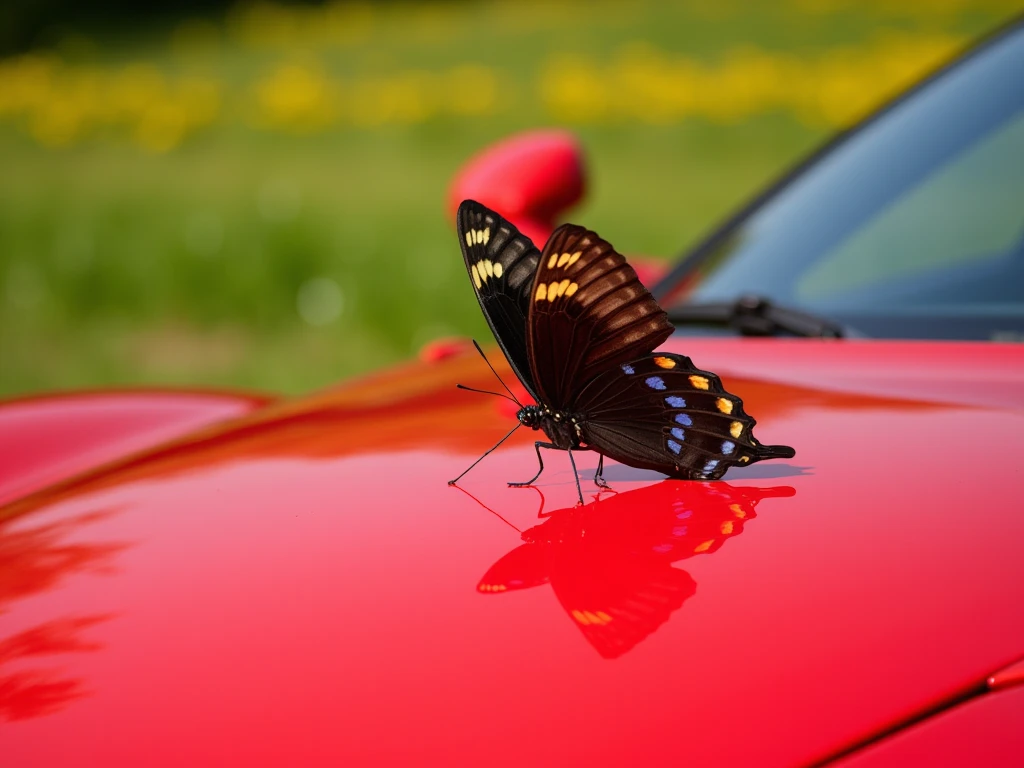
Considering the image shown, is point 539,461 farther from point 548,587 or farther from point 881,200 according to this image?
point 881,200

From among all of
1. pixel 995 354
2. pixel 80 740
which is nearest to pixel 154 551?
pixel 80 740

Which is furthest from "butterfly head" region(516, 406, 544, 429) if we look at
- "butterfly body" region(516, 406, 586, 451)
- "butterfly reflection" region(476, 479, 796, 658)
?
"butterfly reflection" region(476, 479, 796, 658)

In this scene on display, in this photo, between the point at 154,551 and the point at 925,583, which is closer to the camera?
the point at 925,583

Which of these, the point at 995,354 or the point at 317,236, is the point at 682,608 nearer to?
the point at 995,354

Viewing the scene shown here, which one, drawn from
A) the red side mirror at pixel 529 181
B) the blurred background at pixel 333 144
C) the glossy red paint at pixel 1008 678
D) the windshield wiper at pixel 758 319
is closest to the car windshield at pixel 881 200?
the windshield wiper at pixel 758 319

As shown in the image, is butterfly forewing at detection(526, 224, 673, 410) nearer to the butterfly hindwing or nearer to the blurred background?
the butterfly hindwing

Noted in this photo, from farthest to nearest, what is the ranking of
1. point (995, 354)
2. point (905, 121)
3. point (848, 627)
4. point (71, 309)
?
point (71, 309), point (905, 121), point (995, 354), point (848, 627)

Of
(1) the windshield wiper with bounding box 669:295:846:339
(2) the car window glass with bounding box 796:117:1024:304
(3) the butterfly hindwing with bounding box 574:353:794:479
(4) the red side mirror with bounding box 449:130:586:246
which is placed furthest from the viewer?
(4) the red side mirror with bounding box 449:130:586:246
